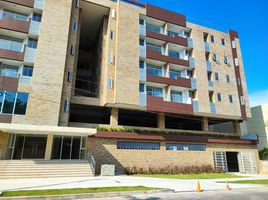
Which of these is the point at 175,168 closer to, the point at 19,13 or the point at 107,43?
the point at 107,43

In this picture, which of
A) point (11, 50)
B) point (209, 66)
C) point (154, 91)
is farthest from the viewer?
point (209, 66)

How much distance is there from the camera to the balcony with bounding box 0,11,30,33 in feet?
79.9

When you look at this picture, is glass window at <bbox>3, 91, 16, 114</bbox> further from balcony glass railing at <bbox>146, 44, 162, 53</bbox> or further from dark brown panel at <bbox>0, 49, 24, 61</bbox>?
balcony glass railing at <bbox>146, 44, 162, 53</bbox>

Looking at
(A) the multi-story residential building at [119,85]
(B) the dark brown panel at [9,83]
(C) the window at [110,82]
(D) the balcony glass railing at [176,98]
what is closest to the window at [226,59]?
(A) the multi-story residential building at [119,85]

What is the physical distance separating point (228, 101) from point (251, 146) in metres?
8.33

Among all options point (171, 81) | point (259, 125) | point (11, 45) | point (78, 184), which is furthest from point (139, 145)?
point (259, 125)

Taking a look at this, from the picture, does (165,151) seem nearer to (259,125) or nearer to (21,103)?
(21,103)

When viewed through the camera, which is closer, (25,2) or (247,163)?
(25,2)

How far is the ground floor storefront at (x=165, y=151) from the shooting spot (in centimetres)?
2438

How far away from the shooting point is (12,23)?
80.8ft

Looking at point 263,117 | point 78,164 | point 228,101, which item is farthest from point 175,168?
point 263,117

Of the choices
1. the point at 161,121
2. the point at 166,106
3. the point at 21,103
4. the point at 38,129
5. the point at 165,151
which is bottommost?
the point at 165,151

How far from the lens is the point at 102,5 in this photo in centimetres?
3017

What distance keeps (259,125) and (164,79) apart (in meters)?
26.4
